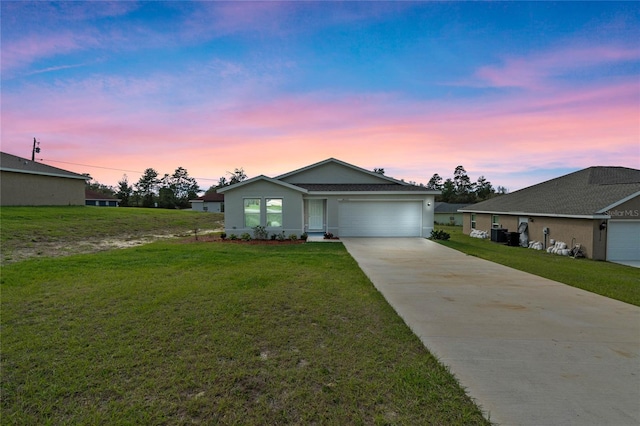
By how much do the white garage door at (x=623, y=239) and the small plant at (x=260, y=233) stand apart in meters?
16.6

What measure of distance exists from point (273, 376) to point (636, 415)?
328 centimetres

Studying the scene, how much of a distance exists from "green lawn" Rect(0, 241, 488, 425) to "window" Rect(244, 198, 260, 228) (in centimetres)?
904

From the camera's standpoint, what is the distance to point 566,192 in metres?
16.7

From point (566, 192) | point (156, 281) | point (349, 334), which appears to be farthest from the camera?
point (566, 192)

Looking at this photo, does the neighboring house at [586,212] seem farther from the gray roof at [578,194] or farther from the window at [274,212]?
the window at [274,212]

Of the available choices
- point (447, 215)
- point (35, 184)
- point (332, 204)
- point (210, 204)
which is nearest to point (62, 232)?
point (35, 184)

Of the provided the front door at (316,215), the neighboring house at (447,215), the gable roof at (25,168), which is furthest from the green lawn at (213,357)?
the neighboring house at (447,215)

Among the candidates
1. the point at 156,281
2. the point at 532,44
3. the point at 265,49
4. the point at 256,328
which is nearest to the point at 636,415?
the point at 256,328

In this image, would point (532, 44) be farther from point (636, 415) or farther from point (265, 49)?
point (636, 415)

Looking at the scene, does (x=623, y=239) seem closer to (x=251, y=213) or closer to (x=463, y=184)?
(x=251, y=213)

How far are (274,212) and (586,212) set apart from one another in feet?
50.0

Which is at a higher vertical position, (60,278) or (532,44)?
Result: (532,44)

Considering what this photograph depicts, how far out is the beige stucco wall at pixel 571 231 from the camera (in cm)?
1266

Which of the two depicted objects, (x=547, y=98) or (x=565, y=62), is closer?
(x=565, y=62)
